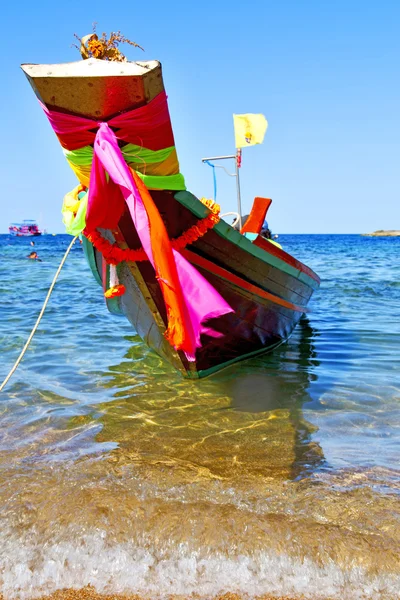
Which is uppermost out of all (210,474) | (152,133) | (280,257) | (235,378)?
(152,133)

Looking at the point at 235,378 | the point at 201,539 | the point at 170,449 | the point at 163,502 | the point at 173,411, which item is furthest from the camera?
the point at 235,378

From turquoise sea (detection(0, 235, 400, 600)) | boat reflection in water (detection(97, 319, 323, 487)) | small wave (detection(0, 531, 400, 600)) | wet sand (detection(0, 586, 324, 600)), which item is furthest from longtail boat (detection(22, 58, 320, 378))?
wet sand (detection(0, 586, 324, 600))

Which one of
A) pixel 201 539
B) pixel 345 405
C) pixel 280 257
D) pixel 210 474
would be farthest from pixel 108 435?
pixel 280 257

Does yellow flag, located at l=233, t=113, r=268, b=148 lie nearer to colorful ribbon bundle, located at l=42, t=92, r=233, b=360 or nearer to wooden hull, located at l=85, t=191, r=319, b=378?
wooden hull, located at l=85, t=191, r=319, b=378

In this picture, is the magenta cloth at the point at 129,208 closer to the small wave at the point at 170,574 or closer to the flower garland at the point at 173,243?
the flower garland at the point at 173,243

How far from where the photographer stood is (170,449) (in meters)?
3.73

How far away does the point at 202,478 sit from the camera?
10.7 ft

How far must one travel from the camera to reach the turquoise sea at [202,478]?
8.08 ft

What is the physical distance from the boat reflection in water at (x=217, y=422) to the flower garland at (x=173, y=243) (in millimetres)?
1303

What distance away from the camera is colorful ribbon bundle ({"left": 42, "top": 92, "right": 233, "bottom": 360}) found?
310 cm

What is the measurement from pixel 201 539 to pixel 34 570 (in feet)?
2.59

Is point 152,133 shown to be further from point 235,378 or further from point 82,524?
point 235,378

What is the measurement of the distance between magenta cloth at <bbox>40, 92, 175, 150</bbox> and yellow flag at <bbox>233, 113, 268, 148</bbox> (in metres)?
2.86

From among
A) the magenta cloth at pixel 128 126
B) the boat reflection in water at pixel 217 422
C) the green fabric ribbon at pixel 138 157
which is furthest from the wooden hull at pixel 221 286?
the magenta cloth at pixel 128 126
